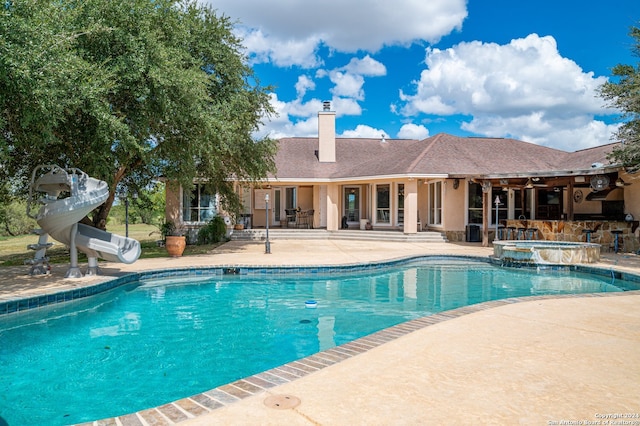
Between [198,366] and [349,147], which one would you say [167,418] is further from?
[349,147]

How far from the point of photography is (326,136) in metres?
24.9

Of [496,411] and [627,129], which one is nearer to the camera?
[496,411]

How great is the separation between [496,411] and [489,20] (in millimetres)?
21548

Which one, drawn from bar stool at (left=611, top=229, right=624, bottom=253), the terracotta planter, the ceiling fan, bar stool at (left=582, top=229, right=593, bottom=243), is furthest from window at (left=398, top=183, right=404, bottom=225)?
the terracotta planter

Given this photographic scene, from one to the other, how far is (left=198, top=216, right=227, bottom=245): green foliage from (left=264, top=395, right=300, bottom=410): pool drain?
53.8 ft

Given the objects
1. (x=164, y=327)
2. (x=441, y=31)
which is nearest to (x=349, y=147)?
(x=441, y=31)

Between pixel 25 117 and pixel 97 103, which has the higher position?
pixel 97 103

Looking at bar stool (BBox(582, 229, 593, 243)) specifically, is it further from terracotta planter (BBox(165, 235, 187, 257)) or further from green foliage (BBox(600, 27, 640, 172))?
terracotta planter (BBox(165, 235, 187, 257))

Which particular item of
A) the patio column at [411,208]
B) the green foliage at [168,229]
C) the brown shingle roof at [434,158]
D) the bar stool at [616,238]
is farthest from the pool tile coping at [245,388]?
the green foliage at [168,229]

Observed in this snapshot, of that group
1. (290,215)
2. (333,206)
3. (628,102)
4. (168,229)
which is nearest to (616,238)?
(628,102)

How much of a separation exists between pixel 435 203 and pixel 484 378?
57.8 feet

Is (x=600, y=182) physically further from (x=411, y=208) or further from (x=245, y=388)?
(x=245, y=388)

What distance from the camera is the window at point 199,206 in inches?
808

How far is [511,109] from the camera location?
31141mm
